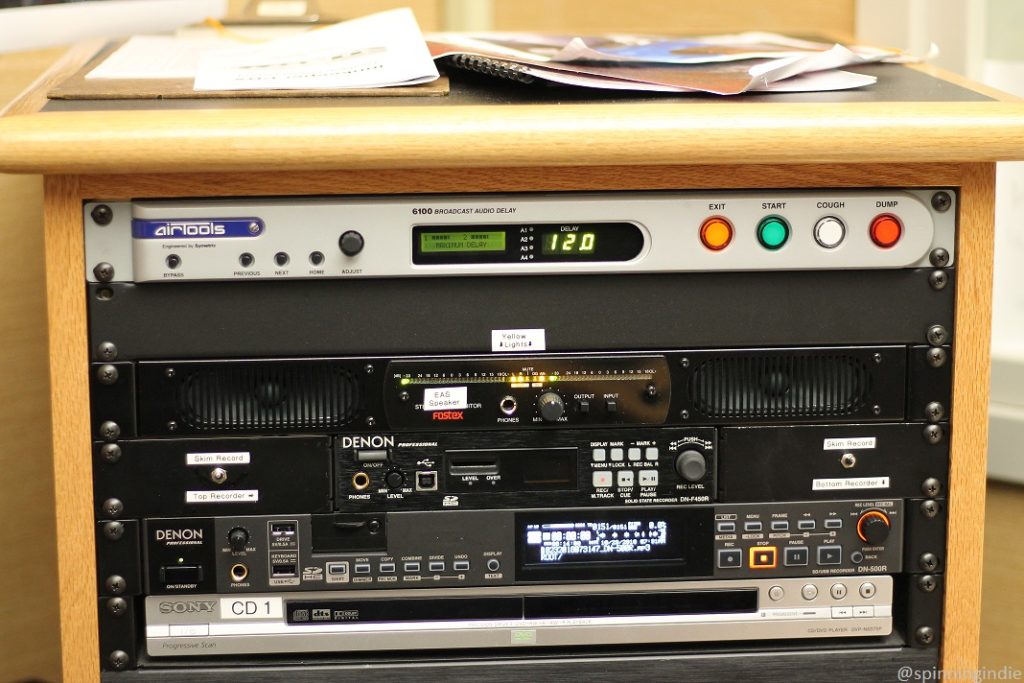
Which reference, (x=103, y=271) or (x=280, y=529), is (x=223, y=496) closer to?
(x=280, y=529)

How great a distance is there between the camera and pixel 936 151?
67 centimetres

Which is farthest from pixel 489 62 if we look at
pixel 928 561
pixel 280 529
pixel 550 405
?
pixel 928 561

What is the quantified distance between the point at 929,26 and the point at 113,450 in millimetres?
832

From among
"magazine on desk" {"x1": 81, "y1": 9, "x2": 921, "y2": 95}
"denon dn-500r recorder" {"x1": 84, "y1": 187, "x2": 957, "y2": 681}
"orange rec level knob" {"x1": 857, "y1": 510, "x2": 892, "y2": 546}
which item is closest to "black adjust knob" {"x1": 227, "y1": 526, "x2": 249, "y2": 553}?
"denon dn-500r recorder" {"x1": 84, "y1": 187, "x2": 957, "y2": 681}

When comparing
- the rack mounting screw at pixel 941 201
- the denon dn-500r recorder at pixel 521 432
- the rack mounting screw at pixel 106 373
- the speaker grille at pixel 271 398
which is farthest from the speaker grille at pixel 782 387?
the rack mounting screw at pixel 106 373

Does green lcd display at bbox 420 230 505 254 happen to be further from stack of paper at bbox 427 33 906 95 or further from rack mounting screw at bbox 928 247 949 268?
rack mounting screw at bbox 928 247 949 268

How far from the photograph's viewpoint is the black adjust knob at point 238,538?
739 millimetres

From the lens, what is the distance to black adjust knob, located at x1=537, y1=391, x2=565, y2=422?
0.73 m

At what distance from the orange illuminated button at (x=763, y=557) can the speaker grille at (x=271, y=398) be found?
0.27 m

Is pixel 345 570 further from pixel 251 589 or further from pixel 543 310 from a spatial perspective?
pixel 543 310

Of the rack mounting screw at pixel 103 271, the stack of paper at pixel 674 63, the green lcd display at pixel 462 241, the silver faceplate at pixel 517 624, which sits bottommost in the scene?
the silver faceplate at pixel 517 624

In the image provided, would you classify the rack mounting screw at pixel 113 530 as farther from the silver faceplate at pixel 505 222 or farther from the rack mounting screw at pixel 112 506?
the silver faceplate at pixel 505 222

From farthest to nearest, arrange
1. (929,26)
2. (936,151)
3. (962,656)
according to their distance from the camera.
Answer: (929,26) → (962,656) → (936,151)

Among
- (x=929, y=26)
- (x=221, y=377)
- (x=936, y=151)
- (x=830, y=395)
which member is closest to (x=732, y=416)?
(x=830, y=395)
